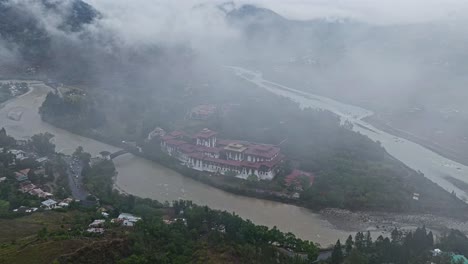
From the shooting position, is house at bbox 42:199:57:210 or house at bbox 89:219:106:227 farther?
house at bbox 42:199:57:210

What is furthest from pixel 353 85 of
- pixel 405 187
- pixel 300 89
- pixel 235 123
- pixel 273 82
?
pixel 405 187

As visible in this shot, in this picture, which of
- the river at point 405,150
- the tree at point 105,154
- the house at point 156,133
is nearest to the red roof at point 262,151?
the house at point 156,133

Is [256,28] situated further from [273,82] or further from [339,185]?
[339,185]

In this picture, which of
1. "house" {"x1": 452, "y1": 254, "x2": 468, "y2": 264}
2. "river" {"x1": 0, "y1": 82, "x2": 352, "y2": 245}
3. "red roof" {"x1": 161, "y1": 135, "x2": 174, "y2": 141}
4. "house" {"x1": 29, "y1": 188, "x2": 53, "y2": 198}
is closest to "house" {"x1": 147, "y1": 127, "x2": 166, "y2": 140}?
"red roof" {"x1": 161, "y1": 135, "x2": 174, "y2": 141}

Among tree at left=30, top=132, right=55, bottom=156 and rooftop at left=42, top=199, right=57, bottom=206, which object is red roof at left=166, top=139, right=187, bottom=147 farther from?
rooftop at left=42, top=199, right=57, bottom=206

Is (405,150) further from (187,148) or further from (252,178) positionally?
(187,148)

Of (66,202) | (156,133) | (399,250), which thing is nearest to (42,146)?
(156,133)
